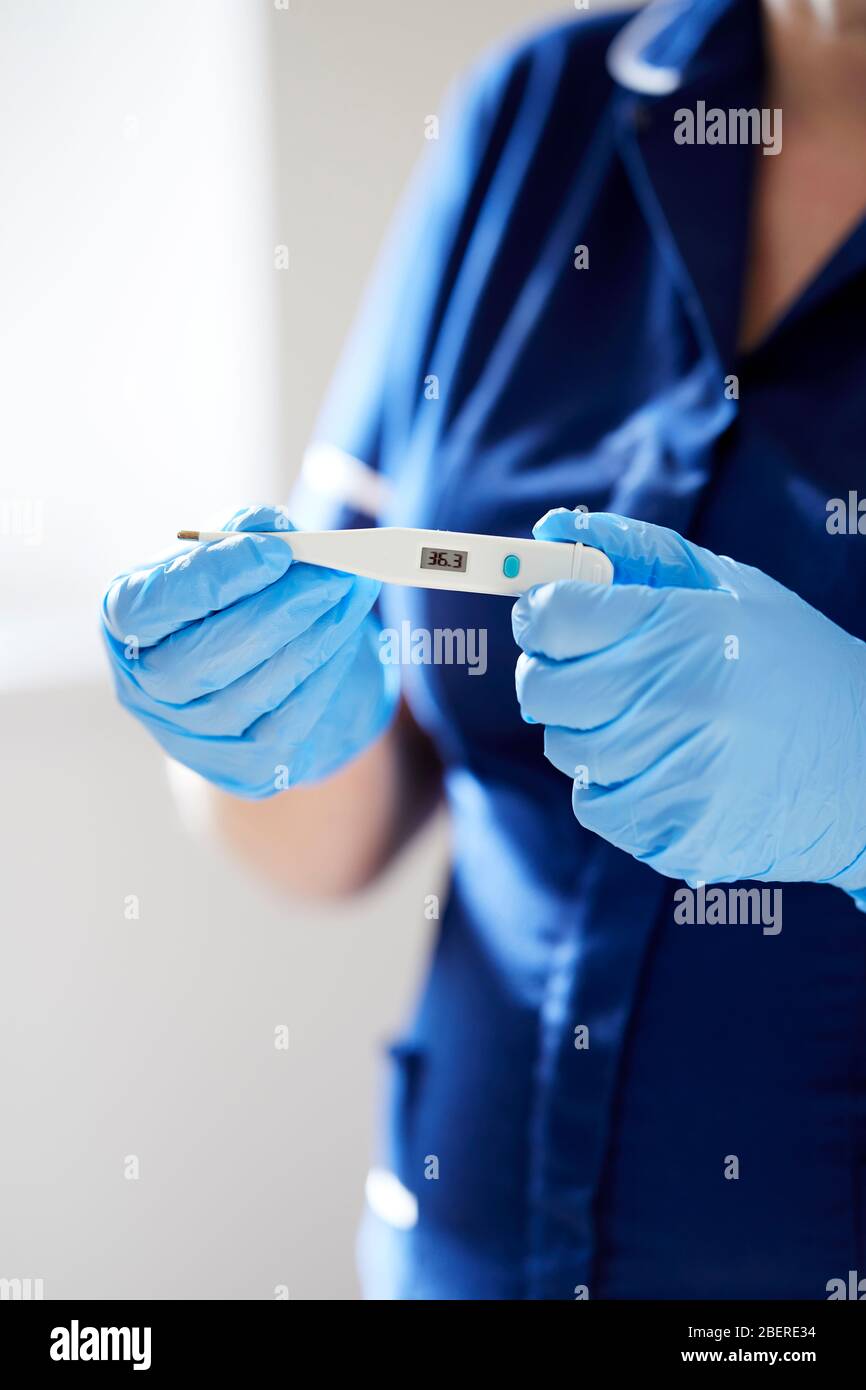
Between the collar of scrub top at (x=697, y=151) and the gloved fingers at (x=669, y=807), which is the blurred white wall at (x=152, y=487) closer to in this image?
the collar of scrub top at (x=697, y=151)

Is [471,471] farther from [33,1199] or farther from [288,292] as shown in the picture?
[33,1199]

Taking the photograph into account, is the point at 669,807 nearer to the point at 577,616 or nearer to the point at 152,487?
the point at 577,616

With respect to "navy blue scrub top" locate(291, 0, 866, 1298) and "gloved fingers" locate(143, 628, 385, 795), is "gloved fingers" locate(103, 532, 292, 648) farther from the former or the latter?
"navy blue scrub top" locate(291, 0, 866, 1298)

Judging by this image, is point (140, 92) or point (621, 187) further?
point (140, 92)

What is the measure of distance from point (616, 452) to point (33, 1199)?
87 centimetres

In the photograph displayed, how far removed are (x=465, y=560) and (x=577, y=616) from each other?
52 millimetres

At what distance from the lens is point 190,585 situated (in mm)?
491

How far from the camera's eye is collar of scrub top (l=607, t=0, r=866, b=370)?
604 millimetres

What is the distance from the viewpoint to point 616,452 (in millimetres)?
619

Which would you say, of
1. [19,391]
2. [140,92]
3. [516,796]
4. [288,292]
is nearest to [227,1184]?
[516,796]

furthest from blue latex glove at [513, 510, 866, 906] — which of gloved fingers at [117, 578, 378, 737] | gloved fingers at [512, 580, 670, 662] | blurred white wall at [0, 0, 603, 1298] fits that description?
blurred white wall at [0, 0, 603, 1298]

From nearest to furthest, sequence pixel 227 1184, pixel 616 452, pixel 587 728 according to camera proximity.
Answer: pixel 587 728, pixel 616 452, pixel 227 1184

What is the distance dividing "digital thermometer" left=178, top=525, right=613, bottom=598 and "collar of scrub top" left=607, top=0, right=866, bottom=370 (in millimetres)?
193

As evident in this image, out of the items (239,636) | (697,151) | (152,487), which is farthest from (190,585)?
(152,487)
